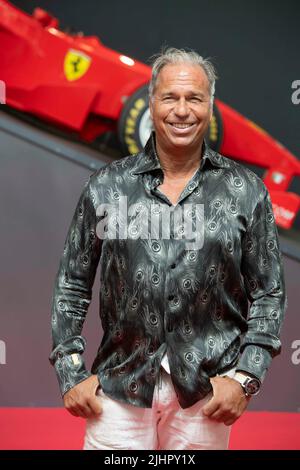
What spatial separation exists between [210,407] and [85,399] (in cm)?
25

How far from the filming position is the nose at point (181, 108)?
5.27ft

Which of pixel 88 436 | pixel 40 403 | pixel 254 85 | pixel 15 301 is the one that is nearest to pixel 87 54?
pixel 254 85

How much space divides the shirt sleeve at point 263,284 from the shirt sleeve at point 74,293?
12.2 inches

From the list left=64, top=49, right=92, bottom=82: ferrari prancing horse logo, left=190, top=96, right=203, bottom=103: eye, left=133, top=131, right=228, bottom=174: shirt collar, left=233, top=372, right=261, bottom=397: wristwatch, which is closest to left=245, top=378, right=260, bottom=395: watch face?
left=233, top=372, right=261, bottom=397: wristwatch

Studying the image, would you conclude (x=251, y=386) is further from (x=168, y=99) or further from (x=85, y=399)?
(x=168, y=99)

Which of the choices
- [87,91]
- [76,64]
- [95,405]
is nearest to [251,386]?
[95,405]

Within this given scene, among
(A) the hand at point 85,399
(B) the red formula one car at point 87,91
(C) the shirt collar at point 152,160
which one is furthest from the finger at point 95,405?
(B) the red formula one car at point 87,91

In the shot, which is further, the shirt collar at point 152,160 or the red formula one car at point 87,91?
the red formula one car at point 87,91

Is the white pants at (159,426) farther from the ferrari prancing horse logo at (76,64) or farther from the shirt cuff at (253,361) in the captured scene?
the ferrari prancing horse logo at (76,64)

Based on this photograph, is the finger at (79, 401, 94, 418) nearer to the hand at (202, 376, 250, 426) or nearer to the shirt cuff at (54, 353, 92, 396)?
the shirt cuff at (54, 353, 92, 396)

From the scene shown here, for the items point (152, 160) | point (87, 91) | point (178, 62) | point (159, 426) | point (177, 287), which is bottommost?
point (159, 426)

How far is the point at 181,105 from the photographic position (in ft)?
5.32

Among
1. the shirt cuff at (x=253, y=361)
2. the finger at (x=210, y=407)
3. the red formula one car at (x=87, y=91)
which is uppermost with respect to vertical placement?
the red formula one car at (x=87, y=91)

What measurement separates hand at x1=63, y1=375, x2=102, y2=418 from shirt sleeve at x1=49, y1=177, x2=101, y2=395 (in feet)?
0.04
